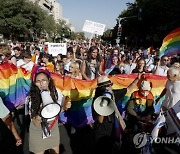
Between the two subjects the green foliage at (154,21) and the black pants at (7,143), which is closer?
the black pants at (7,143)

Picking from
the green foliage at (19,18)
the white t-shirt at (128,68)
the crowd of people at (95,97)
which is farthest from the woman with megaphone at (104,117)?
the green foliage at (19,18)

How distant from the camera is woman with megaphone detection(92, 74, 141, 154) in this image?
3.76 metres

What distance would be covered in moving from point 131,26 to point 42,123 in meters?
60.0

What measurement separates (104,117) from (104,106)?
40 centimetres

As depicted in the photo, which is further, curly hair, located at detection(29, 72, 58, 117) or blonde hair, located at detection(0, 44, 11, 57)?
blonde hair, located at detection(0, 44, 11, 57)

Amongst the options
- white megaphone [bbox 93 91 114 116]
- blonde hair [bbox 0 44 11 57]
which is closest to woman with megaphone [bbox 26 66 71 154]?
white megaphone [bbox 93 91 114 116]

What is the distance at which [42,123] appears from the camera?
12.5 feet

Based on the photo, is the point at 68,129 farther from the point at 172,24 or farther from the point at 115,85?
the point at 172,24

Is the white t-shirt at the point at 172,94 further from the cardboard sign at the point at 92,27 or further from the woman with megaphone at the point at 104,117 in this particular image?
the cardboard sign at the point at 92,27

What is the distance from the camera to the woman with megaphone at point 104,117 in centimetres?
376

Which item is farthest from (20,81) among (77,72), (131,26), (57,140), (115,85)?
(131,26)

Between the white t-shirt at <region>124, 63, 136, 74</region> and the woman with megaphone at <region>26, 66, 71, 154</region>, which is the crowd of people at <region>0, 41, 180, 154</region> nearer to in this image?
the woman with megaphone at <region>26, 66, 71, 154</region>

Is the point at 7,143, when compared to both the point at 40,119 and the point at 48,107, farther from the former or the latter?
the point at 48,107

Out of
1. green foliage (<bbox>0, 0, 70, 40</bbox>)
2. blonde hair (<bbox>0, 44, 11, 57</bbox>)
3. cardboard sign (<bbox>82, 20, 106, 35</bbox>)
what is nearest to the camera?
blonde hair (<bbox>0, 44, 11, 57</bbox>)
